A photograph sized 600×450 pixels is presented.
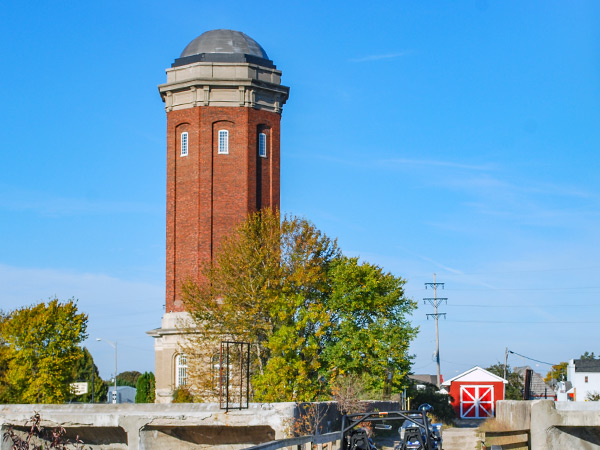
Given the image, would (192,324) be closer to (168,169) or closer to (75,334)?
(75,334)

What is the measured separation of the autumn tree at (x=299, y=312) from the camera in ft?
132

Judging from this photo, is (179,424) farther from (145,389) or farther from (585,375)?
(585,375)

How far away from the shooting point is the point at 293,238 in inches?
1727

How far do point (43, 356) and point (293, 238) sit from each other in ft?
47.6

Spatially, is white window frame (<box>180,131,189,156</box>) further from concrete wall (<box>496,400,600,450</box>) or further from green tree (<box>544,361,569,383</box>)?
green tree (<box>544,361,569,383</box>)

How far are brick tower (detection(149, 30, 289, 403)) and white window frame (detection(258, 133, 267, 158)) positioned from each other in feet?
0.20

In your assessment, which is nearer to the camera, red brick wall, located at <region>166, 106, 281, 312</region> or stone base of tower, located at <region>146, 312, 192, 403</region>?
stone base of tower, located at <region>146, 312, 192, 403</region>

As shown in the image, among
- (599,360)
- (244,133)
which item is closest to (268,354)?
(244,133)

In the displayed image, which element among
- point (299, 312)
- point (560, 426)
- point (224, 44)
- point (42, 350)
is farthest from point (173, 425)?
point (224, 44)

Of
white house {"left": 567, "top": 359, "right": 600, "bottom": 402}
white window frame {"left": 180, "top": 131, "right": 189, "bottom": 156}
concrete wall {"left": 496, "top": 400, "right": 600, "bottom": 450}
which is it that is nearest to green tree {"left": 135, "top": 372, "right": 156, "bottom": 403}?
white window frame {"left": 180, "top": 131, "right": 189, "bottom": 156}

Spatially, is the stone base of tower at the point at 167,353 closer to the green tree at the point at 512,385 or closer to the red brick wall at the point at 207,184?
the red brick wall at the point at 207,184

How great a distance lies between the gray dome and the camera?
52031 millimetres

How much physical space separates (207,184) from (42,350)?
1348 cm

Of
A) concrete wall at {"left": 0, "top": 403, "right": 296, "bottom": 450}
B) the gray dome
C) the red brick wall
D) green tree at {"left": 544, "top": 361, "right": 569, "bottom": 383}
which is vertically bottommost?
green tree at {"left": 544, "top": 361, "right": 569, "bottom": 383}
